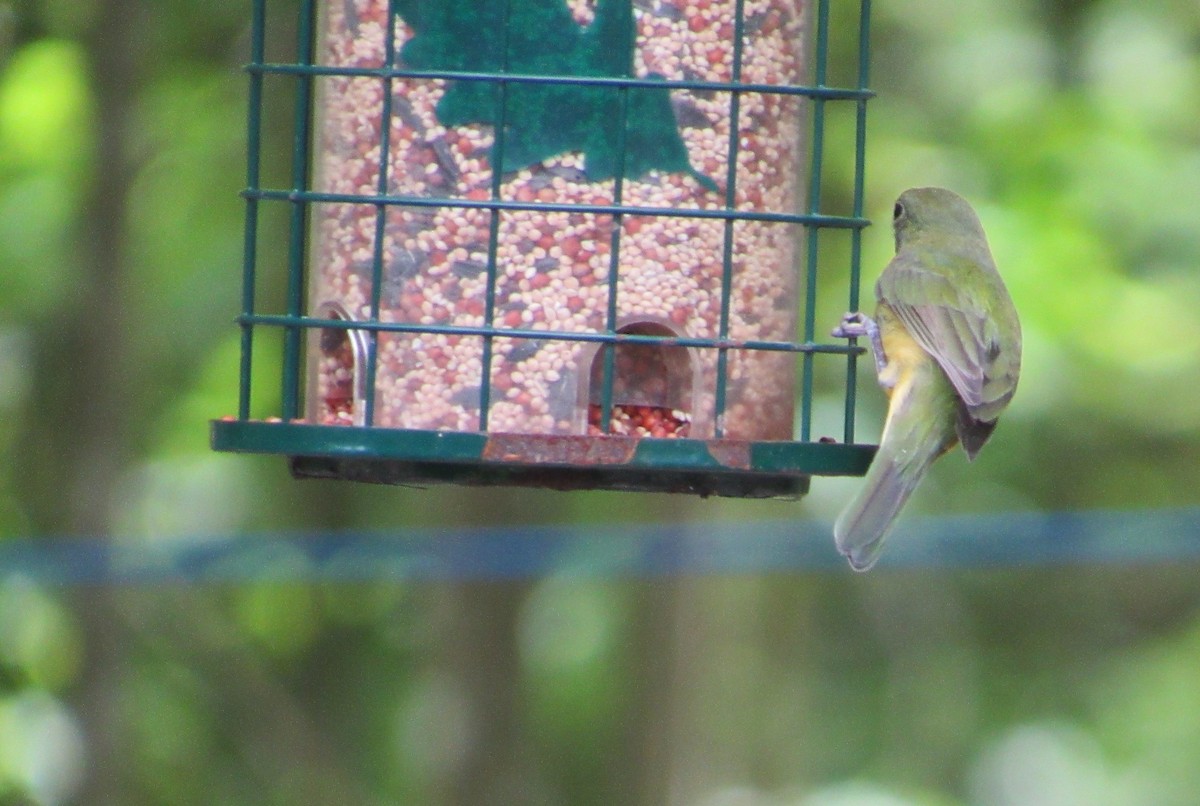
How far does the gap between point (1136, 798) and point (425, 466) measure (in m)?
5.43

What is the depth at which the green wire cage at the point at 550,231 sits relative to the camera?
12.2ft

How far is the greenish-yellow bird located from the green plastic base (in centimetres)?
39

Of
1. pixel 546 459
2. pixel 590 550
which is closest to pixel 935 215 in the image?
pixel 546 459

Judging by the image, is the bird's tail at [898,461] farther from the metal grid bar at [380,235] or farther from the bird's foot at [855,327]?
the metal grid bar at [380,235]

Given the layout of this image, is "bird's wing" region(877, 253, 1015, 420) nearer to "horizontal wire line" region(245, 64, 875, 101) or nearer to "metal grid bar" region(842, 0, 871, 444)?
"metal grid bar" region(842, 0, 871, 444)

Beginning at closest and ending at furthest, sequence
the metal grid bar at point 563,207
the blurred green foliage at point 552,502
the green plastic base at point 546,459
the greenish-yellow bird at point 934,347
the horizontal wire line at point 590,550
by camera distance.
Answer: the green plastic base at point 546,459, the metal grid bar at point 563,207, the greenish-yellow bird at point 934,347, the horizontal wire line at point 590,550, the blurred green foliage at point 552,502

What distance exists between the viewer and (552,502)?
27.5ft

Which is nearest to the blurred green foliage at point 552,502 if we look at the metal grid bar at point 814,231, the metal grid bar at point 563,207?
the metal grid bar at point 814,231

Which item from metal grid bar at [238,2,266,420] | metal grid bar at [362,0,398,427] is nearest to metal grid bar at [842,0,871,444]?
metal grid bar at [362,0,398,427]

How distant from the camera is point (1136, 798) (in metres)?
8.14

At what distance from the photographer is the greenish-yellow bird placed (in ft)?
14.0

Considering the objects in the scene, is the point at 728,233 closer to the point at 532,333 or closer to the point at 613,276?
the point at 613,276

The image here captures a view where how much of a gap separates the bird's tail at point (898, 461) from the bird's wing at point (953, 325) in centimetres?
13

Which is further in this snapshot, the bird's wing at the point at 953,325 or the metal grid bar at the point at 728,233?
the bird's wing at the point at 953,325
